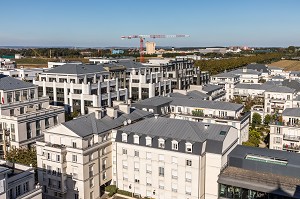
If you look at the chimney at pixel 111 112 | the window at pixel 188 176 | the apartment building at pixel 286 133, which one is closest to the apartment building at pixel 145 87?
the apartment building at pixel 286 133

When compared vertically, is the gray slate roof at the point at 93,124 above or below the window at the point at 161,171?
above

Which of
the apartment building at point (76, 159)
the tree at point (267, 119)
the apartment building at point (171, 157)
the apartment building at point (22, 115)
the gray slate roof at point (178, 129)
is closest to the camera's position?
the apartment building at point (171, 157)

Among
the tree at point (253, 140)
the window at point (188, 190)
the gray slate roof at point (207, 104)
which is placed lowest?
the window at point (188, 190)

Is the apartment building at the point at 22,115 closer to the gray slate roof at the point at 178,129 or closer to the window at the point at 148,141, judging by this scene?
the gray slate roof at the point at 178,129

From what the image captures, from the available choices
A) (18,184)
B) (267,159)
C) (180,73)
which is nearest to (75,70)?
(180,73)

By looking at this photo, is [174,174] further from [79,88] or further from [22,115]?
[79,88]

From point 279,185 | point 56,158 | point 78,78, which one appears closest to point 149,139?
point 56,158

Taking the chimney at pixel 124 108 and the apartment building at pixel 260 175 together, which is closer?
the apartment building at pixel 260 175
